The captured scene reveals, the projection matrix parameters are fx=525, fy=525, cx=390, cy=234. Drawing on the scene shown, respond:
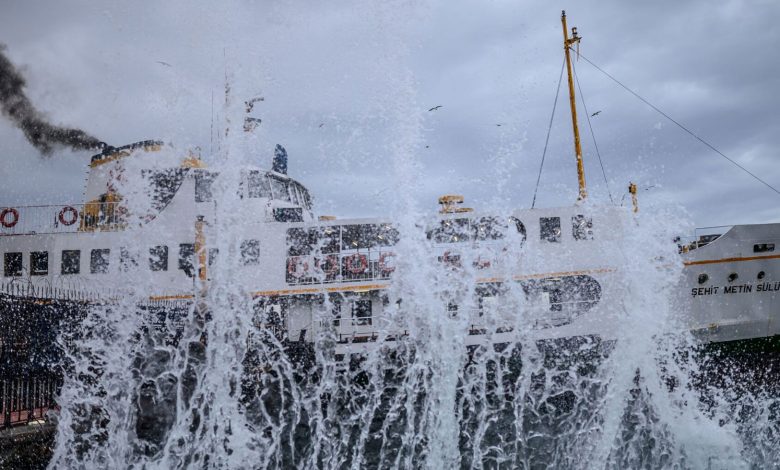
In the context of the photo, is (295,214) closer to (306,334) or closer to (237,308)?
(306,334)

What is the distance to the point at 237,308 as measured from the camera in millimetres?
13969

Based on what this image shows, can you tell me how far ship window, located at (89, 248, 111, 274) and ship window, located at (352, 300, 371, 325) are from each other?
8.96m

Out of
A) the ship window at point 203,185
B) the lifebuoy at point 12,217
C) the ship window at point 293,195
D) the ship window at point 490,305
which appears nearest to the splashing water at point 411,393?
the ship window at point 490,305

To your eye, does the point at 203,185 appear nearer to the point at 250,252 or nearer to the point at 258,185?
the point at 258,185

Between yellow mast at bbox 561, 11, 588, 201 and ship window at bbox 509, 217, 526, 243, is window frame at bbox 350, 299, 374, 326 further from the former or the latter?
yellow mast at bbox 561, 11, 588, 201

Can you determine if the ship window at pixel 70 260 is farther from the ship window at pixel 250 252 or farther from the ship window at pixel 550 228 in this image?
the ship window at pixel 550 228

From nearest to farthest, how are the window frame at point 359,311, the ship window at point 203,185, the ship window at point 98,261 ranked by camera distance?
the window frame at point 359,311 → the ship window at point 98,261 → the ship window at point 203,185

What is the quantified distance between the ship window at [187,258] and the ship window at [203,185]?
1820 mm

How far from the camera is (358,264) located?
717 inches

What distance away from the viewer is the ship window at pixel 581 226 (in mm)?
17938

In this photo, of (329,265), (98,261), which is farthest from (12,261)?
(329,265)

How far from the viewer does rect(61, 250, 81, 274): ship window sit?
61.8 ft

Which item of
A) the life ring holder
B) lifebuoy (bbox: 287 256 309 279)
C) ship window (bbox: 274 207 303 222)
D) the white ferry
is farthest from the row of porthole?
ship window (bbox: 274 207 303 222)

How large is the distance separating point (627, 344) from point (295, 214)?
1268cm
